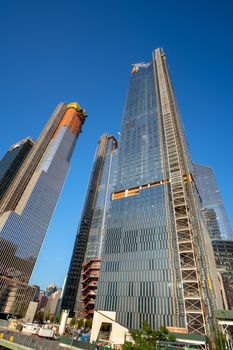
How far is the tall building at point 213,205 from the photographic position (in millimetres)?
160375

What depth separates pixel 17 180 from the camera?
18062 cm

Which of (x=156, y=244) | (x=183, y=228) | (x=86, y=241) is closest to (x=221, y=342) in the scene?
(x=156, y=244)

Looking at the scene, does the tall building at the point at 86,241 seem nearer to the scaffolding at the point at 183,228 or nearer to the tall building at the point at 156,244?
the tall building at the point at 156,244

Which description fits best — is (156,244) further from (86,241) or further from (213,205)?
(213,205)

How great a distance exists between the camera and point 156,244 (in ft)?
233

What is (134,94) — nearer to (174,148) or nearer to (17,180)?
(174,148)

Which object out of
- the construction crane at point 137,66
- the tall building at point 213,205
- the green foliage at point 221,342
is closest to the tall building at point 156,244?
the green foliage at point 221,342

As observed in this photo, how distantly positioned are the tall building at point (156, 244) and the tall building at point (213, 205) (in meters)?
82.7

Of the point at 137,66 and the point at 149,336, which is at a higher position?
the point at 137,66

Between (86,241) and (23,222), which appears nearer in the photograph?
(23,222)

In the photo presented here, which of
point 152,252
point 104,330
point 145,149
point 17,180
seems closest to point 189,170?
point 145,149

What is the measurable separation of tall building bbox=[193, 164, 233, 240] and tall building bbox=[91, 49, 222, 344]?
3254 inches

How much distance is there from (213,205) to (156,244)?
393 ft

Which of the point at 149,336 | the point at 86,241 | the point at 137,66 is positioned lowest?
the point at 149,336
